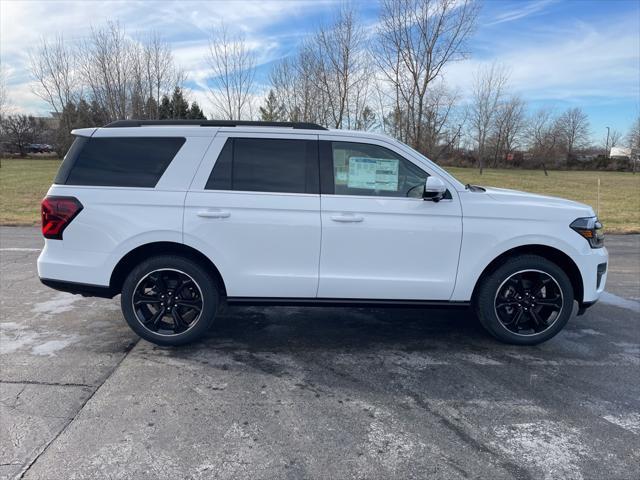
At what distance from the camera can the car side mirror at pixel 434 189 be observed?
12.2ft

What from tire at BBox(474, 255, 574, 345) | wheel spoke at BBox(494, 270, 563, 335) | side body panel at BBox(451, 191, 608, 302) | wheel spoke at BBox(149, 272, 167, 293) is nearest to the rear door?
wheel spoke at BBox(149, 272, 167, 293)

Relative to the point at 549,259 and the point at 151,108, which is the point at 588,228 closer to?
the point at 549,259

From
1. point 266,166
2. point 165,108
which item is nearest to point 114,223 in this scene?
point 266,166

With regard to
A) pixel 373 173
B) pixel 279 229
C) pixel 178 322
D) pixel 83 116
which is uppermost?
pixel 83 116

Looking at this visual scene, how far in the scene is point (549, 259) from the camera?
4125mm

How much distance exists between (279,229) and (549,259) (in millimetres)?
2465

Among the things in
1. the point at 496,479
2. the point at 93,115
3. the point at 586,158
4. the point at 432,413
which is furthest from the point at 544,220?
the point at 586,158

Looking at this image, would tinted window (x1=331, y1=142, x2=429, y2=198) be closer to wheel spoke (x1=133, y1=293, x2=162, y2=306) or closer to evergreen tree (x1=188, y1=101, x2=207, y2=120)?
wheel spoke (x1=133, y1=293, x2=162, y2=306)

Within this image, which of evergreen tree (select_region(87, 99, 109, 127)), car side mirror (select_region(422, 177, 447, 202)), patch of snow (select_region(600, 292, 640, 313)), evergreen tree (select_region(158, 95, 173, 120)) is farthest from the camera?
evergreen tree (select_region(87, 99, 109, 127))

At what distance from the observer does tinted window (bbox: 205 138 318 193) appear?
3904mm

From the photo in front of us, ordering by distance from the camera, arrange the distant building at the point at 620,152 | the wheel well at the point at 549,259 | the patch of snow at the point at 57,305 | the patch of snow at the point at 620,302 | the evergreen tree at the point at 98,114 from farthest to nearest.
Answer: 1. the distant building at the point at 620,152
2. the evergreen tree at the point at 98,114
3. the patch of snow at the point at 620,302
4. the patch of snow at the point at 57,305
5. the wheel well at the point at 549,259

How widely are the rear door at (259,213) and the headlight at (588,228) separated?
7.51 ft

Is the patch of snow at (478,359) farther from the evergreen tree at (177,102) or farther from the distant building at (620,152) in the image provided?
the distant building at (620,152)

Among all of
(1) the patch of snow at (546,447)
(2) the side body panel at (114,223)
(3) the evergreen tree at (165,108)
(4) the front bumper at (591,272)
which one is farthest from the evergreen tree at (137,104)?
(1) the patch of snow at (546,447)
